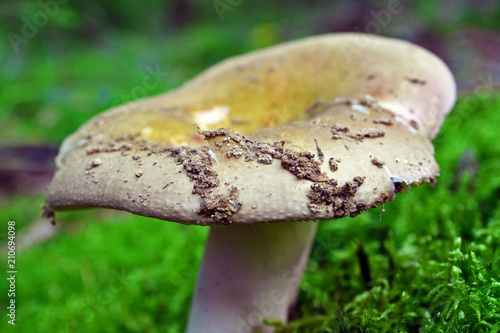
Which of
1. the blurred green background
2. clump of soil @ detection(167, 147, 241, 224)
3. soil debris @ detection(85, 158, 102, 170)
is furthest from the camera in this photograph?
the blurred green background

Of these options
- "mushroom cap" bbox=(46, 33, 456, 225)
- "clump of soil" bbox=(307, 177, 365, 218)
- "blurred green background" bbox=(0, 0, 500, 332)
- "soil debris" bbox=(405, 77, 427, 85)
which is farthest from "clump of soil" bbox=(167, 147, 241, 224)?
"soil debris" bbox=(405, 77, 427, 85)

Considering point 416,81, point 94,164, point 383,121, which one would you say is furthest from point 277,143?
point 416,81

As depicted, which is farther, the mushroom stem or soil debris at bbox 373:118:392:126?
the mushroom stem

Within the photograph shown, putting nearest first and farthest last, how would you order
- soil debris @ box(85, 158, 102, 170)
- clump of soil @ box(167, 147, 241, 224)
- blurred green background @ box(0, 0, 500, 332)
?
clump of soil @ box(167, 147, 241, 224) → soil debris @ box(85, 158, 102, 170) → blurred green background @ box(0, 0, 500, 332)

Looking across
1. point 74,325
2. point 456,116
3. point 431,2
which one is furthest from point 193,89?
point 431,2

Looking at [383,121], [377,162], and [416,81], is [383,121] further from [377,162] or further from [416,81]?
[416,81]

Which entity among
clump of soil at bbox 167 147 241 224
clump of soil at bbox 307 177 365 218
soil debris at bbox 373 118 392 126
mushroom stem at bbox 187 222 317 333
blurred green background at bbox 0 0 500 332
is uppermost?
clump of soil at bbox 167 147 241 224

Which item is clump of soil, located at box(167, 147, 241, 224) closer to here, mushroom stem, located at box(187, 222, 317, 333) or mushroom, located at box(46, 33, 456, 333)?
mushroom, located at box(46, 33, 456, 333)
